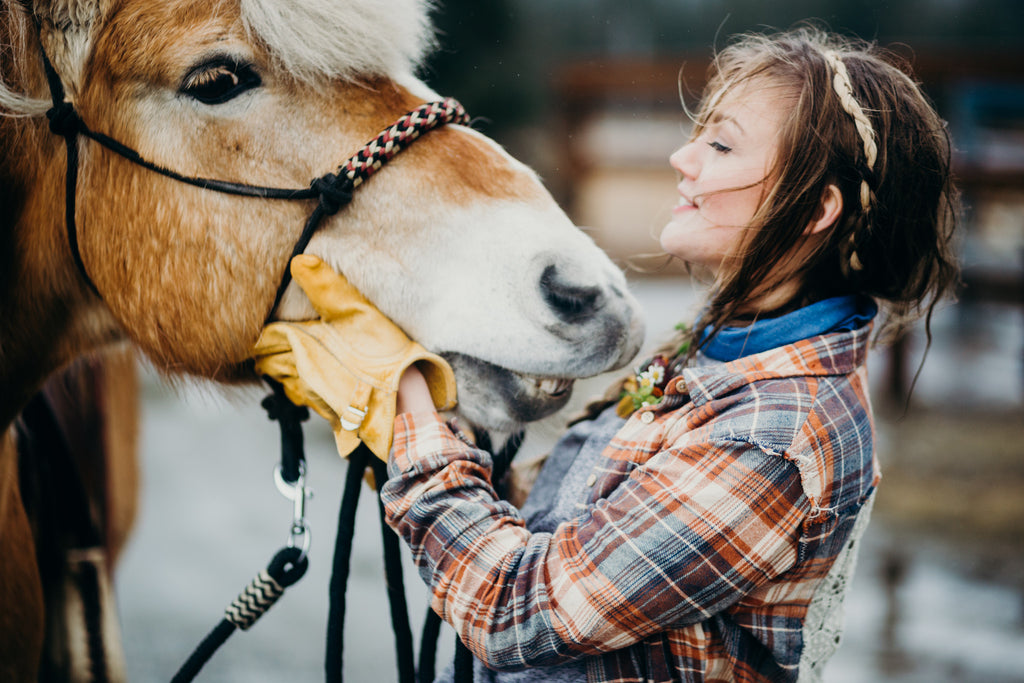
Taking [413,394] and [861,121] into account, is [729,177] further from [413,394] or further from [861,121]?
[413,394]

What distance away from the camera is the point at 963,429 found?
5.21 m

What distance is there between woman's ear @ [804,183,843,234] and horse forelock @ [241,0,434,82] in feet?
2.66

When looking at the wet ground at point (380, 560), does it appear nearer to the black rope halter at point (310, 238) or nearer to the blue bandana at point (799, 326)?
the black rope halter at point (310, 238)

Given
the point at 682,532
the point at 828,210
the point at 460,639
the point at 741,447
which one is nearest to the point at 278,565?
the point at 460,639

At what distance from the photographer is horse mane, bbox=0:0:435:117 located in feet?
4.09

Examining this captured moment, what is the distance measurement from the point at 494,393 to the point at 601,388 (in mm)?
3144

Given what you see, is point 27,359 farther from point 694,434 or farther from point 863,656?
point 863,656

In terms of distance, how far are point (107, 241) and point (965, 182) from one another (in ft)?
19.4

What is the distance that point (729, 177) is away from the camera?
1.22m

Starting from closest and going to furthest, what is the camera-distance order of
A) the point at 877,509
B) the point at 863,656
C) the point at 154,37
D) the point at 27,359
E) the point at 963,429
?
the point at 154,37, the point at 27,359, the point at 863,656, the point at 877,509, the point at 963,429

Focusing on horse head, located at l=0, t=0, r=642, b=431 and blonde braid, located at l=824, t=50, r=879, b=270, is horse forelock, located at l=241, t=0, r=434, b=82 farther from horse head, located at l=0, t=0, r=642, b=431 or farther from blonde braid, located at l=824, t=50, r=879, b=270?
blonde braid, located at l=824, t=50, r=879, b=270

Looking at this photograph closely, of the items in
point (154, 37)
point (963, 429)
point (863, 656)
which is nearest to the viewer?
point (154, 37)

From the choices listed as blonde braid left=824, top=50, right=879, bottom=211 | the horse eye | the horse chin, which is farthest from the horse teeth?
the horse eye

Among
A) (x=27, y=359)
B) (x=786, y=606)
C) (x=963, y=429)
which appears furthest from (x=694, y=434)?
(x=963, y=429)
